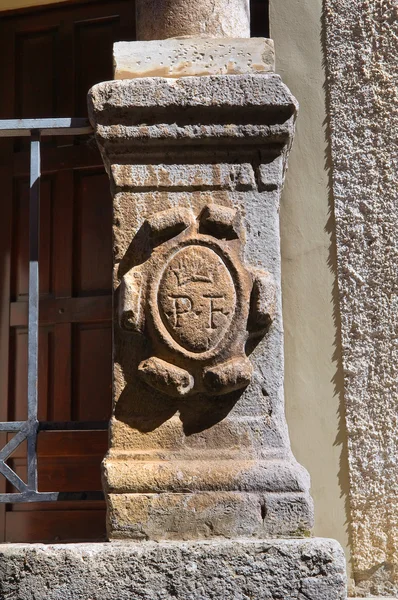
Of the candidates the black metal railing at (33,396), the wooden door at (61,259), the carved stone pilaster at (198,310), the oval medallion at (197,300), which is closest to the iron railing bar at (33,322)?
the black metal railing at (33,396)

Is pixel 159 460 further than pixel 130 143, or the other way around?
pixel 130 143

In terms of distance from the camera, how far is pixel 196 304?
198 cm

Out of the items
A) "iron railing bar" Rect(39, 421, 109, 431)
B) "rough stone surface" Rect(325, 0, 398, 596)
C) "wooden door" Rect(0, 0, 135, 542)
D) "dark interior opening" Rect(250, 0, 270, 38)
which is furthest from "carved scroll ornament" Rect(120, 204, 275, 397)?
"dark interior opening" Rect(250, 0, 270, 38)

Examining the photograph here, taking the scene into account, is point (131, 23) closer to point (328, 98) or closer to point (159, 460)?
point (328, 98)

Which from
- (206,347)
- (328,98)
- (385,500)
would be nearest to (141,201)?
(206,347)

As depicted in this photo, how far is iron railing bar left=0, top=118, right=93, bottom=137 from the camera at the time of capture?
7.61 ft

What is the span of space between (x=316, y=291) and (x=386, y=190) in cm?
43

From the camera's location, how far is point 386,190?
269 centimetres

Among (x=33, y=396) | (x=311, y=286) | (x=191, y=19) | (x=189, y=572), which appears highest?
(x=191, y=19)

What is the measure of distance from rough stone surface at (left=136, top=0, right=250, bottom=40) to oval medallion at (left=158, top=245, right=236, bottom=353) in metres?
0.69

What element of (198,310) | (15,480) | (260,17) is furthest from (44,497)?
(260,17)

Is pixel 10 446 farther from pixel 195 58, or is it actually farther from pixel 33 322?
pixel 195 58

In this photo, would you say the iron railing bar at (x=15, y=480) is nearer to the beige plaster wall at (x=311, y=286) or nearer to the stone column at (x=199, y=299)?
the stone column at (x=199, y=299)

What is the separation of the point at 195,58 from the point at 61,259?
142 cm
